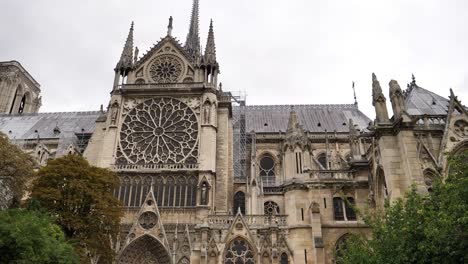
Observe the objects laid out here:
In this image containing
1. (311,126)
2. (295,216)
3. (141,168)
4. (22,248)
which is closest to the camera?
(22,248)

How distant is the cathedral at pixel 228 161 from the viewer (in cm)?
1936

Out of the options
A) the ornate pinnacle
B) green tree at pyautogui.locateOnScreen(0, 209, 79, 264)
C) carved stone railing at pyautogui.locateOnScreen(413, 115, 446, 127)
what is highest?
the ornate pinnacle

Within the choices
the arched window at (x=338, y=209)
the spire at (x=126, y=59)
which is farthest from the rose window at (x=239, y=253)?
the spire at (x=126, y=59)

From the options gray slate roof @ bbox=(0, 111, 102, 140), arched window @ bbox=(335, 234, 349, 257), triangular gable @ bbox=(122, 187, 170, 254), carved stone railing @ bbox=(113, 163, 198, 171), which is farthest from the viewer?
gray slate roof @ bbox=(0, 111, 102, 140)

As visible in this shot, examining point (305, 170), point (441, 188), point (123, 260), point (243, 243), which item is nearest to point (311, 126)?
point (305, 170)

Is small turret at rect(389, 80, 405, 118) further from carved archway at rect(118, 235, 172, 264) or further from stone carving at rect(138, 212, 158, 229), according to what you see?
stone carving at rect(138, 212, 158, 229)

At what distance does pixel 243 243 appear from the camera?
22.0 m

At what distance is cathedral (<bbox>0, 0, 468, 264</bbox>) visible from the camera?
19359 mm

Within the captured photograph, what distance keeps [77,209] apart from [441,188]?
1798 cm

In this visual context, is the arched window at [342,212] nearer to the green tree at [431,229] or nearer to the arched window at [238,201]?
the green tree at [431,229]

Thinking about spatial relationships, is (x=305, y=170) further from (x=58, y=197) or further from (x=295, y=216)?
(x=58, y=197)

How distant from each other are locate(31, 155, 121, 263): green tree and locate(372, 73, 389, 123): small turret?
15.2m

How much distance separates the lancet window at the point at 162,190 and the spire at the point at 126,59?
33.0 ft

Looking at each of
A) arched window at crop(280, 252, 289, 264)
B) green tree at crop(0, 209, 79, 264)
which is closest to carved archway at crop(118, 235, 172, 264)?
arched window at crop(280, 252, 289, 264)
